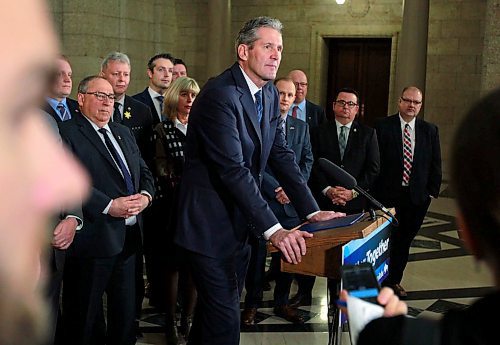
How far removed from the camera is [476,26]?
12.7 m

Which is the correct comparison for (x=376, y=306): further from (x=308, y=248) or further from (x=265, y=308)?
(x=265, y=308)

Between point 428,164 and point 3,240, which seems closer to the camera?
point 3,240

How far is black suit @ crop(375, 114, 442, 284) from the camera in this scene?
5676 millimetres

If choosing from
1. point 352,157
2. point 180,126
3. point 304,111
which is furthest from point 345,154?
point 180,126

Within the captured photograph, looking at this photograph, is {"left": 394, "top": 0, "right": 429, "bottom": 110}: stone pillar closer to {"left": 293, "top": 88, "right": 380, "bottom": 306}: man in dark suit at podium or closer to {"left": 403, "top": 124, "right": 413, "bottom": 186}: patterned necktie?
{"left": 403, "top": 124, "right": 413, "bottom": 186}: patterned necktie

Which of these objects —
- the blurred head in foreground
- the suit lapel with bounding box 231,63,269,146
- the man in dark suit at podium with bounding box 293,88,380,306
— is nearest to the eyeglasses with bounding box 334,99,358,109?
the man in dark suit at podium with bounding box 293,88,380,306

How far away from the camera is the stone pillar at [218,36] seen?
12.1 meters

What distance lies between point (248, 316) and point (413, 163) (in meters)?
2.08

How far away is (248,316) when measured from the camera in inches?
192

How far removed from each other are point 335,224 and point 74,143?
1.53m

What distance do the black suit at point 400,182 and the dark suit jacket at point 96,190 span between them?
2847mm

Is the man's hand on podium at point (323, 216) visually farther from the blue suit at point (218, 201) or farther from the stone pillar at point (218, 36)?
the stone pillar at point (218, 36)

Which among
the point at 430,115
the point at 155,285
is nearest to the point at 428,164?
the point at 155,285

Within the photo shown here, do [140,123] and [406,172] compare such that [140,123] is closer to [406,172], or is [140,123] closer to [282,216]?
[282,216]
